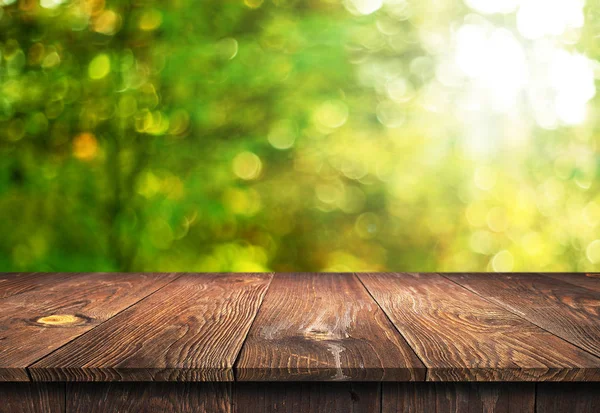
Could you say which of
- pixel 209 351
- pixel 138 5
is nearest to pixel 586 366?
pixel 209 351

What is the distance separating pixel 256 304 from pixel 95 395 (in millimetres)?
402

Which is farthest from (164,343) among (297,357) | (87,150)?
(87,150)

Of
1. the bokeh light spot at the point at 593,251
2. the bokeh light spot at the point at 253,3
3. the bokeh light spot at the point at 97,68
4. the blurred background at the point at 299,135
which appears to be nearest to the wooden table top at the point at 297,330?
the blurred background at the point at 299,135

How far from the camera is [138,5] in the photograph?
2.10 meters

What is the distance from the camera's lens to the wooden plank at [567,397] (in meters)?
0.74

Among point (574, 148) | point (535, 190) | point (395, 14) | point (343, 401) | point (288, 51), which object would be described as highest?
point (395, 14)

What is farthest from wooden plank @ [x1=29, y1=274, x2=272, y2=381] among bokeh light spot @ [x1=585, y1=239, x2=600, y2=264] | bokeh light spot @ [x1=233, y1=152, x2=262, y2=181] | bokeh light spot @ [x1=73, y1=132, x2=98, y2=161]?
bokeh light spot @ [x1=585, y1=239, x2=600, y2=264]

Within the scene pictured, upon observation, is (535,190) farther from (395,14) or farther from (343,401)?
(343,401)

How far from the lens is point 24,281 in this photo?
1376 millimetres

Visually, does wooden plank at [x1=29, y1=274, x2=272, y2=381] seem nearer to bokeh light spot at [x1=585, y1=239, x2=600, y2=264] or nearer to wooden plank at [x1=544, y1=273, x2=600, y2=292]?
wooden plank at [x1=544, y1=273, x2=600, y2=292]

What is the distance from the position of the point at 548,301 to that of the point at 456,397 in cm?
51

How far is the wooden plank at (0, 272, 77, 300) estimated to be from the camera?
1.25 meters

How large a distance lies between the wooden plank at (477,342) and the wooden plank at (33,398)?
47 centimetres

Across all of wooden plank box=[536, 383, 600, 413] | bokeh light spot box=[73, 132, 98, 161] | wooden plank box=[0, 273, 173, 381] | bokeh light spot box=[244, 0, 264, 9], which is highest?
bokeh light spot box=[244, 0, 264, 9]
